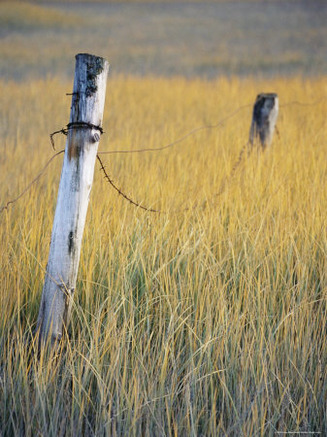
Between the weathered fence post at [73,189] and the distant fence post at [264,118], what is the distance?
2588 millimetres

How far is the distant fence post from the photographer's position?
13.7 feet

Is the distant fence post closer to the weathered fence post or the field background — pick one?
the field background

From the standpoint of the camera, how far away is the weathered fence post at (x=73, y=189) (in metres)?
1.78

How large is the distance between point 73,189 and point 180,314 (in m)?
0.70

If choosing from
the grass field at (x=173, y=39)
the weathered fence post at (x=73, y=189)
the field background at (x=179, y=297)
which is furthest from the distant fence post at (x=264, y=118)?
the grass field at (x=173, y=39)

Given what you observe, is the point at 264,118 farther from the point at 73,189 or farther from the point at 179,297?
the point at 73,189

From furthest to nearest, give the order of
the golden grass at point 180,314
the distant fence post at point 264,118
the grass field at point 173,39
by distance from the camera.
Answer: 1. the grass field at point 173,39
2. the distant fence post at point 264,118
3. the golden grass at point 180,314

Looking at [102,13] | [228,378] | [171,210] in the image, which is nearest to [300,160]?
[171,210]

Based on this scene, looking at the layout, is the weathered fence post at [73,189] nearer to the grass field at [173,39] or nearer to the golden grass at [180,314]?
the golden grass at [180,314]

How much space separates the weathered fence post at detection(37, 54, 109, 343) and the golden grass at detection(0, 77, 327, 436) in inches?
4.5

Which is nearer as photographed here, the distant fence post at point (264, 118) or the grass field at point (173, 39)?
the distant fence post at point (264, 118)

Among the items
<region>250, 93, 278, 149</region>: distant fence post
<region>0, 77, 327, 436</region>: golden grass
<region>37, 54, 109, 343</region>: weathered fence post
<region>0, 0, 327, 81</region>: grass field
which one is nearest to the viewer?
<region>0, 77, 327, 436</region>: golden grass

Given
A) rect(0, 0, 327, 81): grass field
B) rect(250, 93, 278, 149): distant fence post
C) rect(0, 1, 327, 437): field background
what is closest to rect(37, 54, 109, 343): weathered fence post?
rect(0, 1, 327, 437): field background

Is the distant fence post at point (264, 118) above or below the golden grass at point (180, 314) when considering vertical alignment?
above
